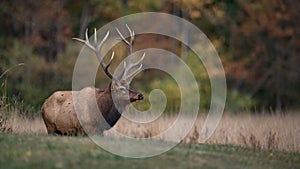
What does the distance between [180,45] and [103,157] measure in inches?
838

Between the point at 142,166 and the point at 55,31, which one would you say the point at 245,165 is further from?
the point at 55,31

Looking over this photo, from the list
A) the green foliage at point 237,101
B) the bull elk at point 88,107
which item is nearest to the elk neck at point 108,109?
the bull elk at point 88,107

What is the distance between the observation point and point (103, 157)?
10.0 metres

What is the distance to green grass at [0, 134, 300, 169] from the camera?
942 cm

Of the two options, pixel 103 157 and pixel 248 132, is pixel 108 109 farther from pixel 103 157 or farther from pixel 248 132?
pixel 103 157

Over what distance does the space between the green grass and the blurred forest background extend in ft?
49.9

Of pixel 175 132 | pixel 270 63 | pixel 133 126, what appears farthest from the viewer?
pixel 270 63

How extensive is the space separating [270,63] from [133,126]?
17.9 metres

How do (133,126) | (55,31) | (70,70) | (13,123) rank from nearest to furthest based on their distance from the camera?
(13,123) < (133,126) < (70,70) < (55,31)

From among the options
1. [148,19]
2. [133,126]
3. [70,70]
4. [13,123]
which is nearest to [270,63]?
[148,19]

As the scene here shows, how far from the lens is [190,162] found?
33.3 ft

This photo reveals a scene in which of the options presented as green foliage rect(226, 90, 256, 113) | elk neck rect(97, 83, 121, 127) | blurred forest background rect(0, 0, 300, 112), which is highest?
blurred forest background rect(0, 0, 300, 112)

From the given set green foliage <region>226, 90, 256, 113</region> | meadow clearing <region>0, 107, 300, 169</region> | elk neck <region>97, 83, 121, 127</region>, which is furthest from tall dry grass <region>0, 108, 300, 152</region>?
green foliage <region>226, 90, 256, 113</region>

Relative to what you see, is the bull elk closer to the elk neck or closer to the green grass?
the elk neck
